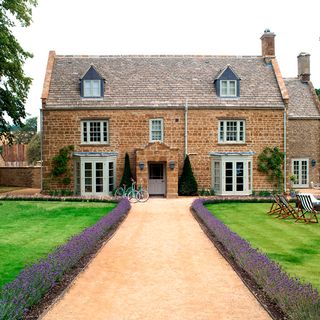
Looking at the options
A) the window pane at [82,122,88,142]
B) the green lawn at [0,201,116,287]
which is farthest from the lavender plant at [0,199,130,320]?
the window pane at [82,122,88,142]

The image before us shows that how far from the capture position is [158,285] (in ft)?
32.7

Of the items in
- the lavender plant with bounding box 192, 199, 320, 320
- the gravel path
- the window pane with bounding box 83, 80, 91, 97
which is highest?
the window pane with bounding box 83, 80, 91, 97

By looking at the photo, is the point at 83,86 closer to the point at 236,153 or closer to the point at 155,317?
the point at 236,153

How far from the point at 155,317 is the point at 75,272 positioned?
346cm

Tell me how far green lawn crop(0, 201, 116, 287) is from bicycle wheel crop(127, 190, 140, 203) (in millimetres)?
2794

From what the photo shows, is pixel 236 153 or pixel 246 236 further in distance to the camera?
pixel 236 153

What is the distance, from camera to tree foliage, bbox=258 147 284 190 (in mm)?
33031

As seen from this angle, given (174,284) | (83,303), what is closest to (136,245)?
(174,284)

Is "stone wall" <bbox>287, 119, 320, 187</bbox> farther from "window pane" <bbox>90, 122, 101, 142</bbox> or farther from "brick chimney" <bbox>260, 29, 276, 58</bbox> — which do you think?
"window pane" <bbox>90, 122, 101, 142</bbox>

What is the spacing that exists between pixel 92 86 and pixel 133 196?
8900 mm

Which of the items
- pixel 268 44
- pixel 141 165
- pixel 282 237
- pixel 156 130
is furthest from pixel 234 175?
pixel 282 237

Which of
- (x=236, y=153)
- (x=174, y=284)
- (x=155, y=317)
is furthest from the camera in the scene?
(x=236, y=153)

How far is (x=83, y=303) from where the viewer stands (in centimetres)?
872

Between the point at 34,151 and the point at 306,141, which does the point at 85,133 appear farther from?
the point at 34,151
